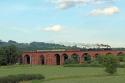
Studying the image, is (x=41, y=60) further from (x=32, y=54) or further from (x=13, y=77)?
(x=13, y=77)

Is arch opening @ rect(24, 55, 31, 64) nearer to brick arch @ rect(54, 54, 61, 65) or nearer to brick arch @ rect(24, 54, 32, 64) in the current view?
brick arch @ rect(24, 54, 32, 64)

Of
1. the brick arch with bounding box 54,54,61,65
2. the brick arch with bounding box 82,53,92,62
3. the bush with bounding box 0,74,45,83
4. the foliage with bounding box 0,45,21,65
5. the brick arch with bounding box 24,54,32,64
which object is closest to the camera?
the bush with bounding box 0,74,45,83

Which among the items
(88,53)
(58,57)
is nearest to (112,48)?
(88,53)

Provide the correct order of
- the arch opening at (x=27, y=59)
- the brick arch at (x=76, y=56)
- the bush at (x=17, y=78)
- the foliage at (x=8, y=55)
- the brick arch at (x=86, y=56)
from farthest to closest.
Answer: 1. the arch opening at (x=27, y=59)
2. the brick arch at (x=76, y=56)
3. the brick arch at (x=86, y=56)
4. the foliage at (x=8, y=55)
5. the bush at (x=17, y=78)

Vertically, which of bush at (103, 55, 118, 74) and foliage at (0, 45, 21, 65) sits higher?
foliage at (0, 45, 21, 65)

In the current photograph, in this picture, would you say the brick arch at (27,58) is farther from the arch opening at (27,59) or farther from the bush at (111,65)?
the bush at (111,65)

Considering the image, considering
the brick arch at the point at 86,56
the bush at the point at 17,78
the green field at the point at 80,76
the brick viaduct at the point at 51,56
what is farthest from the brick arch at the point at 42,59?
the bush at the point at 17,78

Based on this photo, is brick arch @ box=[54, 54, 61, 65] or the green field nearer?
the green field

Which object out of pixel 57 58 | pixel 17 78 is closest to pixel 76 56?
pixel 57 58

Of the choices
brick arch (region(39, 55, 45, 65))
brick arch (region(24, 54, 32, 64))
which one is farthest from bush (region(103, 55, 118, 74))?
brick arch (region(39, 55, 45, 65))

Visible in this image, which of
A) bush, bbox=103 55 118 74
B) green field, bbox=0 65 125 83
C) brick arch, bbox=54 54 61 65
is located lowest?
green field, bbox=0 65 125 83

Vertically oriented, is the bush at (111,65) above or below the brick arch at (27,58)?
below

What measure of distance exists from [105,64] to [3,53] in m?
79.3

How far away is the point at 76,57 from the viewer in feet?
486
